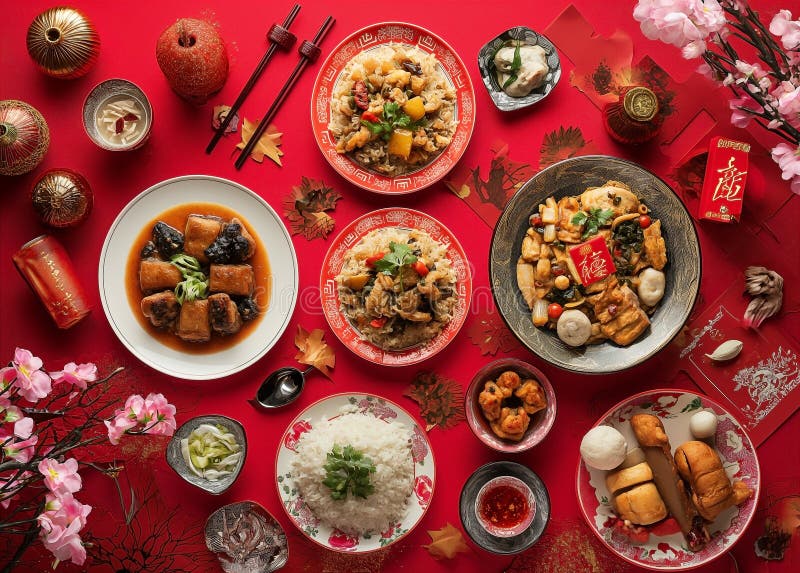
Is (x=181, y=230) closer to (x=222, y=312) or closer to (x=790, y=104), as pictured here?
(x=222, y=312)

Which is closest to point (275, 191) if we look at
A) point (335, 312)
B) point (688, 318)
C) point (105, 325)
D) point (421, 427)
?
point (335, 312)

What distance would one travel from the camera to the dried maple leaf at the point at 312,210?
4.25 meters

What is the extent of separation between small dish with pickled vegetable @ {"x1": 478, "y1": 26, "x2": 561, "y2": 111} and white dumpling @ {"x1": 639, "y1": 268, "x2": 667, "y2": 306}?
4.22ft

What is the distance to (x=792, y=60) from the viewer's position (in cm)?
333

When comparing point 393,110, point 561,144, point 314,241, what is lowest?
point 314,241

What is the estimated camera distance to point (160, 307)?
3.98 meters

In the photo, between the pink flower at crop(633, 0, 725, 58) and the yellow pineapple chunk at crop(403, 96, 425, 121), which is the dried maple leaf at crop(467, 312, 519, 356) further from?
the pink flower at crop(633, 0, 725, 58)

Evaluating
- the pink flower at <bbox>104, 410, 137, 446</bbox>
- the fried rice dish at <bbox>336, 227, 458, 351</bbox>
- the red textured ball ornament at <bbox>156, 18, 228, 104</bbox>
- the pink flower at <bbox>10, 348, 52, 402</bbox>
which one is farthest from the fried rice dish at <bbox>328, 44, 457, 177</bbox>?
the pink flower at <bbox>10, 348, 52, 402</bbox>

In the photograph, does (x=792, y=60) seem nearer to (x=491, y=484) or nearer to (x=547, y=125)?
(x=547, y=125)

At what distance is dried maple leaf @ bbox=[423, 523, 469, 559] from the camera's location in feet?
13.5

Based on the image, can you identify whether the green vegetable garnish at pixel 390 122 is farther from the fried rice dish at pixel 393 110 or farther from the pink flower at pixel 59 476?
the pink flower at pixel 59 476

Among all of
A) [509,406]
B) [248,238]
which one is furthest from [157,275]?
[509,406]

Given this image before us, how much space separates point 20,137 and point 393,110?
220cm

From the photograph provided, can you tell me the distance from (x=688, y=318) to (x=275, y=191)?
2.69m
